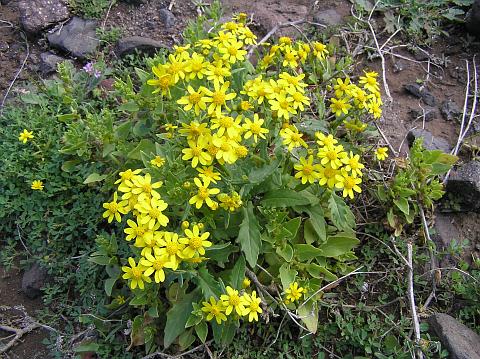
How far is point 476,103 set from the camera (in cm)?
385

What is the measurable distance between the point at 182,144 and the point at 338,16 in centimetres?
241

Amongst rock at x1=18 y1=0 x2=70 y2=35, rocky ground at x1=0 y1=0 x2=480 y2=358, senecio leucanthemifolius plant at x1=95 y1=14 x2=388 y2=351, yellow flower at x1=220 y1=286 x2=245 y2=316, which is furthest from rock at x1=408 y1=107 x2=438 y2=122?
rock at x1=18 y1=0 x2=70 y2=35

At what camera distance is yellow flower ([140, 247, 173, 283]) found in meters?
2.29

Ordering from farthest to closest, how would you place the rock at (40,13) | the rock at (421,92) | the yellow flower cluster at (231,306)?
the rock at (40,13) < the rock at (421,92) < the yellow flower cluster at (231,306)

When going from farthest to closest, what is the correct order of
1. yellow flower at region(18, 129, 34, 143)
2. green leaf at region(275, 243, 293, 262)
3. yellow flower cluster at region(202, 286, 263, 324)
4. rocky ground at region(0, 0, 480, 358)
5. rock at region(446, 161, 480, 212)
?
1. rocky ground at region(0, 0, 480, 358)
2. yellow flower at region(18, 129, 34, 143)
3. rock at region(446, 161, 480, 212)
4. green leaf at region(275, 243, 293, 262)
5. yellow flower cluster at region(202, 286, 263, 324)

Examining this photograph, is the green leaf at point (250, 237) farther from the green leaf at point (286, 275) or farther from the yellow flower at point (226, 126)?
the yellow flower at point (226, 126)

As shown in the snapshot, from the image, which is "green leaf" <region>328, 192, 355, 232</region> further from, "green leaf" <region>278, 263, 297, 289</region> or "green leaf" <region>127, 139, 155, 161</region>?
"green leaf" <region>127, 139, 155, 161</region>

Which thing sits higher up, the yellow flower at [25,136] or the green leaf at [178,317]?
the yellow flower at [25,136]

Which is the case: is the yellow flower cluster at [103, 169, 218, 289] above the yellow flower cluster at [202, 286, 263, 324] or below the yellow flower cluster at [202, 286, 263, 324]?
above

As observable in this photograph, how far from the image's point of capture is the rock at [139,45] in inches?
161

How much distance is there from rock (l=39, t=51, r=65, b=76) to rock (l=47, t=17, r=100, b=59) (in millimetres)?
97

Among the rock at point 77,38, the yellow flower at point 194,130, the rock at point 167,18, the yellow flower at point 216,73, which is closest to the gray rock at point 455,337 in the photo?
the yellow flower at point 194,130

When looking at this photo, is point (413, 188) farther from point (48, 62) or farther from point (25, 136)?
point (48, 62)

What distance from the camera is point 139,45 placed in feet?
13.4
